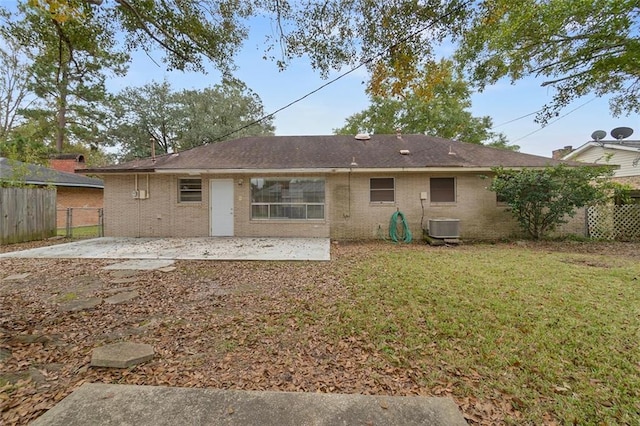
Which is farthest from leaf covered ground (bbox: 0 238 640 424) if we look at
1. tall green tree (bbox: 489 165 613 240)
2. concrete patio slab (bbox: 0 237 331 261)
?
tall green tree (bbox: 489 165 613 240)

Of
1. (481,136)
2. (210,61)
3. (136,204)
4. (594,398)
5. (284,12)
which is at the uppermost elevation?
(481,136)

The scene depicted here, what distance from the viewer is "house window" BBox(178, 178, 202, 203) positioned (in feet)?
35.4

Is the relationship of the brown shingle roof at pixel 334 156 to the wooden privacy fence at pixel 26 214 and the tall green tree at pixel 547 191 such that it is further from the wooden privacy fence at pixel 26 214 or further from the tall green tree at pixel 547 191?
the wooden privacy fence at pixel 26 214

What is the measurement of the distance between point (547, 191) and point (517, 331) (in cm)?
768

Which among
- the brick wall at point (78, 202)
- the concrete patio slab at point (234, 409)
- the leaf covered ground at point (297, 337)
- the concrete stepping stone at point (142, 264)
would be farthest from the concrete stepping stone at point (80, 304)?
the brick wall at point (78, 202)

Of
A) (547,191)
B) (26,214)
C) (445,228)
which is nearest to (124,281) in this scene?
(26,214)

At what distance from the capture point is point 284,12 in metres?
5.04

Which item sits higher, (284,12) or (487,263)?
(284,12)

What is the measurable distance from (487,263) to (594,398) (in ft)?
15.6

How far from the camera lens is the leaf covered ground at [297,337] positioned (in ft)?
7.61

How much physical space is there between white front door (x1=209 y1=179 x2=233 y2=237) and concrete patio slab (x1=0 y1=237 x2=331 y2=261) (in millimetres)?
542

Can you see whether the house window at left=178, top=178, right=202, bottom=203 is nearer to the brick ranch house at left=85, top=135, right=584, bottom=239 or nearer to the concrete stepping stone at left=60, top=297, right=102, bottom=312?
the brick ranch house at left=85, top=135, right=584, bottom=239

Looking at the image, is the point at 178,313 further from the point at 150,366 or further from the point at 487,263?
the point at 487,263

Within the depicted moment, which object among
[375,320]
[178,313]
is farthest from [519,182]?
[178,313]
